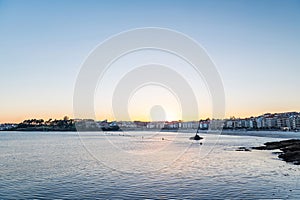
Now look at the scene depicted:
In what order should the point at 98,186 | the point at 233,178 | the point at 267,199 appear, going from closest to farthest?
the point at 267,199, the point at 98,186, the point at 233,178

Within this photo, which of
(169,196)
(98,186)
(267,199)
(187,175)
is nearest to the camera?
(267,199)

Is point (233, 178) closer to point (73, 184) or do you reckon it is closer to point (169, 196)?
point (169, 196)

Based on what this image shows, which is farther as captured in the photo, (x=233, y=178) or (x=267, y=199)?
(x=233, y=178)

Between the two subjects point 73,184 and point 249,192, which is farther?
point 73,184

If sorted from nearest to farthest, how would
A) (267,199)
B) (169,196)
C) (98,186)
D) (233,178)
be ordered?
(267,199) → (169,196) → (98,186) → (233,178)

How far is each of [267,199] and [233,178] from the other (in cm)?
834

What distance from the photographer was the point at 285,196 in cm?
2078

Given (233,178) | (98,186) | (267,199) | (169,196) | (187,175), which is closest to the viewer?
(267,199)

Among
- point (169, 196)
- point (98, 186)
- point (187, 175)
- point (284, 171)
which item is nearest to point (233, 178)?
point (187, 175)

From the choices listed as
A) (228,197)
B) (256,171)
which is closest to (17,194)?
(228,197)

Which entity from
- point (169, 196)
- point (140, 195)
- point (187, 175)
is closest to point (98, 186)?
point (140, 195)

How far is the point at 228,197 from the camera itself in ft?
69.0

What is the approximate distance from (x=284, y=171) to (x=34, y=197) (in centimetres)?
2427

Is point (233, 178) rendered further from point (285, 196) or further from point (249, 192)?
point (285, 196)
